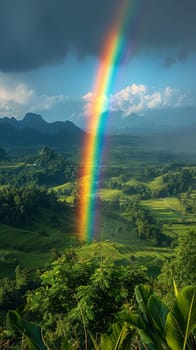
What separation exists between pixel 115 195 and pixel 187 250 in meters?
154

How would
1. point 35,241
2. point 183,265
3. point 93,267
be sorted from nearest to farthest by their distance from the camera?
point 93,267, point 183,265, point 35,241

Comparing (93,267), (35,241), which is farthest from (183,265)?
(35,241)

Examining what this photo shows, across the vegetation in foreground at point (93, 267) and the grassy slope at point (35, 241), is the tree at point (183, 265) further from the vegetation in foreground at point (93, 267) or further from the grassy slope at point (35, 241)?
the grassy slope at point (35, 241)

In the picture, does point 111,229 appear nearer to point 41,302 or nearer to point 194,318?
point 41,302

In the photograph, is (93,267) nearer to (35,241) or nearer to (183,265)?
(183,265)

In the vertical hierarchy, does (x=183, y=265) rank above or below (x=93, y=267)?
below

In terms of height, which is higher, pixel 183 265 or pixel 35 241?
pixel 183 265

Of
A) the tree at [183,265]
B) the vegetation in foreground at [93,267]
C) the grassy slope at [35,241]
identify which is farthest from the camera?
the grassy slope at [35,241]

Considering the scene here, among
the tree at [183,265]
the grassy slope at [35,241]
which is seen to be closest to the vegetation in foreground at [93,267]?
the tree at [183,265]

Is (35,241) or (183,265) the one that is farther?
(35,241)

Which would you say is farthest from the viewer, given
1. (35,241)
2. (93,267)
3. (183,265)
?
(35,241)

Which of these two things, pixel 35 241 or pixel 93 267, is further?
pixel 35 241

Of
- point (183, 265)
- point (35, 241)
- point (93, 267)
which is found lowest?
point (35, 241)

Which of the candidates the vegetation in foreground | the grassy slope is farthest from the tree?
the grassy slope
